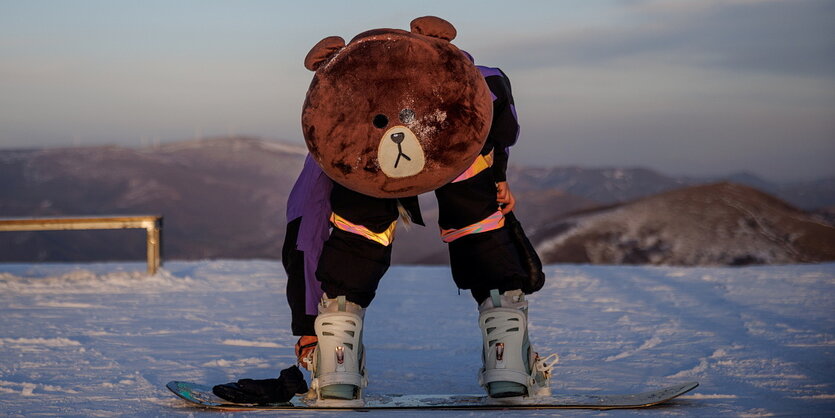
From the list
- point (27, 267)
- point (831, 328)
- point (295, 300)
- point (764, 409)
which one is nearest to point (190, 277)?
point (27, 267)

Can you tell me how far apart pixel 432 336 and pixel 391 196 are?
2.06 metres

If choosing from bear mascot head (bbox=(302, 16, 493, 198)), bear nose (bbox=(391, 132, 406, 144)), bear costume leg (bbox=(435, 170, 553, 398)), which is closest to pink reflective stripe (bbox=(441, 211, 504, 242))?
bear costume leg (bbox=(435, 170, 553, 398))

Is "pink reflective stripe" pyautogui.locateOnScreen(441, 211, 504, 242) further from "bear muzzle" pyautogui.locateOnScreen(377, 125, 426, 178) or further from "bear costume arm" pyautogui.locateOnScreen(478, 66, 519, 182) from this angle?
"bear muzzle" pyautogui.locateOnScreen(377, 125, 426, 178)

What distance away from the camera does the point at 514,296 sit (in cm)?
292

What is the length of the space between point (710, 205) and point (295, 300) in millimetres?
7965

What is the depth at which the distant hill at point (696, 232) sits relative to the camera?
30.0ft

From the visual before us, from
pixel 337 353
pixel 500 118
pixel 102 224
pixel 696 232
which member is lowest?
pixel 337 353

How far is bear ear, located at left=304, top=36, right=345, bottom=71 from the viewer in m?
2.67

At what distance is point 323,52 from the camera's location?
2.67m

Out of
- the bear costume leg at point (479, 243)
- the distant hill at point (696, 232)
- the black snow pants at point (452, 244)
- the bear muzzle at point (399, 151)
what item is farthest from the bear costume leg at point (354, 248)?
the distant hill at point (696, 232)

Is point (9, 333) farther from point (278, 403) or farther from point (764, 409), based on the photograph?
point (764, 409)

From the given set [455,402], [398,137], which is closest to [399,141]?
[398,137]

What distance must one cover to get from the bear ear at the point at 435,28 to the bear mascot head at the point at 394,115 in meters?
0.08

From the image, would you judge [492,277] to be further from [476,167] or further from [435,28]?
[435,28]
